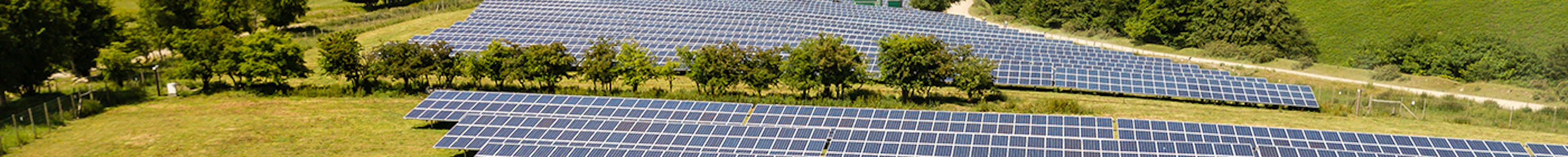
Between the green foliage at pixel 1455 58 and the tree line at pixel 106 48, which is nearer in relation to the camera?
the tree line at pixel 106 48

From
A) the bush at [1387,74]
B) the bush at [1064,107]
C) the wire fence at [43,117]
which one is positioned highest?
the wire fence at [43,117]

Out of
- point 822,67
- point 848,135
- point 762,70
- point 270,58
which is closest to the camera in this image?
point 848,135

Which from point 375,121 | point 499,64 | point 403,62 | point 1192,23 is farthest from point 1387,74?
point 375,121

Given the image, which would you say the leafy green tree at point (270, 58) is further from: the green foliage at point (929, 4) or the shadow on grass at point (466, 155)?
the green foliage at point (929, 4)

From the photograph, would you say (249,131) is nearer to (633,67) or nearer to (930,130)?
(633,67)

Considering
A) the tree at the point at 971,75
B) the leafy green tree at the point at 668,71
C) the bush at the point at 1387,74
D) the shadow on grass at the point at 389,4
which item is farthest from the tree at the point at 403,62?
the bush at the point at 1387,74

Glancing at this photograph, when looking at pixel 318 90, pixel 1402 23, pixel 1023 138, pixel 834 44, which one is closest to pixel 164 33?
pixel 318 90

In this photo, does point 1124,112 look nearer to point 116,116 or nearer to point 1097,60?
point 1097,60
